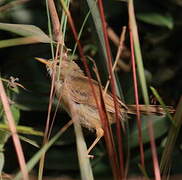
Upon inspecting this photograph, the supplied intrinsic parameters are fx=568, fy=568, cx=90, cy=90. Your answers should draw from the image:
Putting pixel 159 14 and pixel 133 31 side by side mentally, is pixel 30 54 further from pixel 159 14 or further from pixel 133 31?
pixel 133 31

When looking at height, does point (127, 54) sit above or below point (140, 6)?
below

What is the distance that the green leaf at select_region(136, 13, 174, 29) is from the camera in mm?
3363

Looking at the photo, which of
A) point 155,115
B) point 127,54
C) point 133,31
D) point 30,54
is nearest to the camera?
point 133,31

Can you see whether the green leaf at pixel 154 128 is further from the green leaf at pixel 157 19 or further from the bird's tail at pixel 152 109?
the green leaf at pixel 157 19

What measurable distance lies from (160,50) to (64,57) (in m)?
1.54

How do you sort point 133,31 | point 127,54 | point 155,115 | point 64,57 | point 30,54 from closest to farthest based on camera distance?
point 133,31
point 64,57
point 155,115
point 30,54
point 127,54

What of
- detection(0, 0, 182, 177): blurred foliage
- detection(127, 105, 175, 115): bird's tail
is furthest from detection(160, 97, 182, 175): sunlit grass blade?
detection(0, 0, 182, 177): blurred foliage

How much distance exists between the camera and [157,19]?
3.37m

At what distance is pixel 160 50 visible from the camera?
3965 mm

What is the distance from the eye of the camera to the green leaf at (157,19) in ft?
11.0

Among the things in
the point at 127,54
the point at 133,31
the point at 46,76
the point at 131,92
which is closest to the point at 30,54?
the point at 46,76

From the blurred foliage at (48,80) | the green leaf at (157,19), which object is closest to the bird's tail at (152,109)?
the blurred foliage at (48,80)

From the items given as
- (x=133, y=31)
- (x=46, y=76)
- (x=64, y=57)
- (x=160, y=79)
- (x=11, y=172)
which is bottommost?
(x=11, y=172)

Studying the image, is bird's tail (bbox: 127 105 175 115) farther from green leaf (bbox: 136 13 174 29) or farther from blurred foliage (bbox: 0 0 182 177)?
green leaf (bbox: 136 13 174 29)
